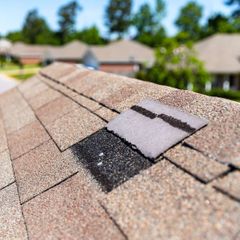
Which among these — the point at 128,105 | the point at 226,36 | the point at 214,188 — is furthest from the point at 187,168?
the point at 226,36

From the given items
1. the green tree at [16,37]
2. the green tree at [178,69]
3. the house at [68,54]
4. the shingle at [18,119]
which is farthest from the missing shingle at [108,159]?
the green tree at [16,37]

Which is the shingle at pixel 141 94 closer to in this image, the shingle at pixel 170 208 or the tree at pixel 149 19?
the shingle at pixel 170 208

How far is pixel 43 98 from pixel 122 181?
405cm

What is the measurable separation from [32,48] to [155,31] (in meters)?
30.1

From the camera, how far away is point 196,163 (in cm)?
210

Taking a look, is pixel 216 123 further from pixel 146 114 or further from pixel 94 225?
pixel 94 225

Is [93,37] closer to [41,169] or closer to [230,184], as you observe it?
[41,169]

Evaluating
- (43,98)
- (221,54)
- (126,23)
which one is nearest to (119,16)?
(126,23)

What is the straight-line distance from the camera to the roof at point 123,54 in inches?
2073

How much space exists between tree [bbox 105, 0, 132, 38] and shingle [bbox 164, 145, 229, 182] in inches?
4062

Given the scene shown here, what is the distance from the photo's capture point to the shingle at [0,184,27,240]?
2.31m

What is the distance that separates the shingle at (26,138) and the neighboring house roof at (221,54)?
29927mm

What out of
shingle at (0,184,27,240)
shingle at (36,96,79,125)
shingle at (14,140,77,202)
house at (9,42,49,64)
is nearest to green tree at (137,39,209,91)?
shingle at (36,96,79,125)

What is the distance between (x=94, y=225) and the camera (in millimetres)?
2004
